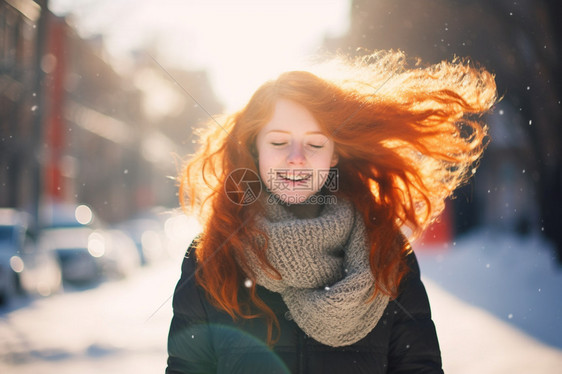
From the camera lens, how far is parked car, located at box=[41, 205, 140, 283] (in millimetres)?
11562

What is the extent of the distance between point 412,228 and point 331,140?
19.3 inches

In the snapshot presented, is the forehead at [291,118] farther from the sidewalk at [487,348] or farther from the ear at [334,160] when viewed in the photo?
the sidewalk at [487,348]

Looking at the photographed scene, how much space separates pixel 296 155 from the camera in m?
2.17

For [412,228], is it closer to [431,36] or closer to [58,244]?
[431,36]

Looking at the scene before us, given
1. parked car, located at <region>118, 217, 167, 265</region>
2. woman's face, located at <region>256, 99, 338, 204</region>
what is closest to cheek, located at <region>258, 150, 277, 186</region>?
woman's face, located at <region>256, 99, 338, 204</region>

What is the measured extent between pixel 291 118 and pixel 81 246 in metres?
10.6

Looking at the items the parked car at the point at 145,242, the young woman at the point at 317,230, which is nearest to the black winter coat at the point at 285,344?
the young woman at the point at 317,230

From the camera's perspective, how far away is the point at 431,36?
11.1 m

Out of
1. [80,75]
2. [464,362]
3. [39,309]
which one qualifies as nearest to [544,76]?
[464,362]

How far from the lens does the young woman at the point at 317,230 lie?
2.05 meters

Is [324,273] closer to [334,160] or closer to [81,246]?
[334,160]

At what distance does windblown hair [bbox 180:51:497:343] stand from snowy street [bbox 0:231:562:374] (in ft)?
10.7

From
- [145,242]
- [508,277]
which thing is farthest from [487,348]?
[145,242]

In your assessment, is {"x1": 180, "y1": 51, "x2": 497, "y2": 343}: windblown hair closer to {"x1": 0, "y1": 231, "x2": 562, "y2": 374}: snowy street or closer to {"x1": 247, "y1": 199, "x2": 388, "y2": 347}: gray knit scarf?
{"x1": 247, "y1": 199, "x2": 388, "y2": 347}: gray knit scarf
